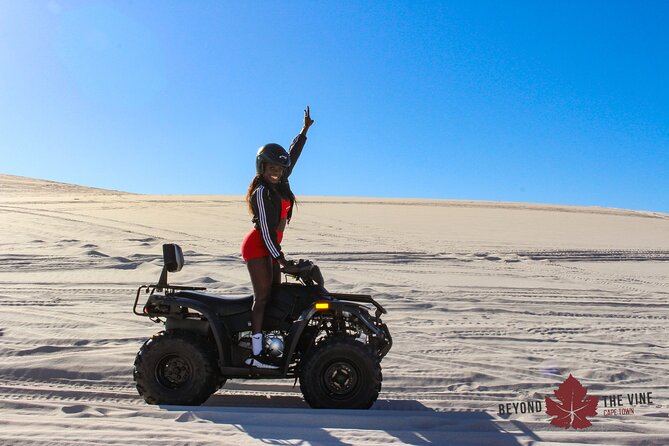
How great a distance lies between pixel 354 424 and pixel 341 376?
1.70ft

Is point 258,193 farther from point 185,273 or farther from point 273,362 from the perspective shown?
point 185,273

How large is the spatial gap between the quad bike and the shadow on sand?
193mm

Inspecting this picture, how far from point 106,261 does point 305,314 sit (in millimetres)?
8452

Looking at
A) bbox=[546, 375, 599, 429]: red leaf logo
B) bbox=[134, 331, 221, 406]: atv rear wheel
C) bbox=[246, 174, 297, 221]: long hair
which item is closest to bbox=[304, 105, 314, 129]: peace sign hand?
bbox=[246, 174, 297, 221]: long hair

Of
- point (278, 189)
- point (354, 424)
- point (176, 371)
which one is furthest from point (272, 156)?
point (354, 424)

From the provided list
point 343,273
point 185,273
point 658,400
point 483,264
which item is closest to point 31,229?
point 185,273

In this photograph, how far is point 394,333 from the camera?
713cm

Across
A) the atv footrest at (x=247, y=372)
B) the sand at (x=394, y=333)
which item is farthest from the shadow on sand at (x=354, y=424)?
the atv footrest at (x=247, y=372)

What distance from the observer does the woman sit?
15.0 ft

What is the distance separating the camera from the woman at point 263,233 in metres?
4.57

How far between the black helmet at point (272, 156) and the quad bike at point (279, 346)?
74 cm

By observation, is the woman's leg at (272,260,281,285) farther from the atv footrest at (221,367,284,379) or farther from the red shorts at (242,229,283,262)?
the atv footrest at (221,367,284,379)

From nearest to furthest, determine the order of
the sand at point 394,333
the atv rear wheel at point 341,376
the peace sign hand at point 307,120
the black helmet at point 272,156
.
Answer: the sand at point 394,333, the atv rear wheel at point 341,376, the black helmet at point 272,156, the peace sign hand at point 307,120

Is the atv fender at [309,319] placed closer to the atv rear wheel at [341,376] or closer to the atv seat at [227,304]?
the atv rear wheel at [341,376]
